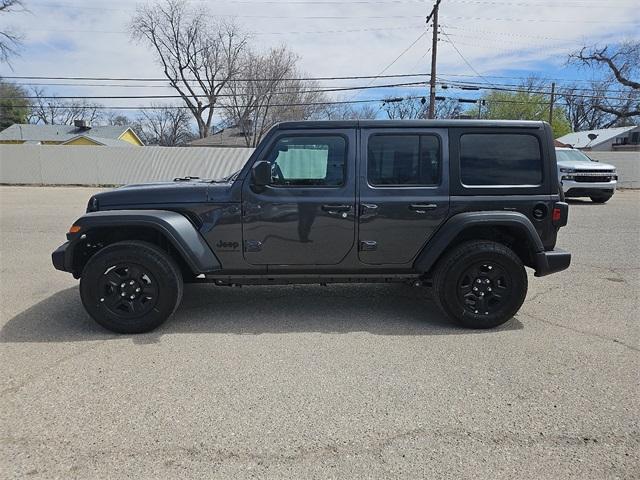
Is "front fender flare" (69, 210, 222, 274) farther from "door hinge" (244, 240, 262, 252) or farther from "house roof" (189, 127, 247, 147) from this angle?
"house roof" (189, 127, 247, 147)

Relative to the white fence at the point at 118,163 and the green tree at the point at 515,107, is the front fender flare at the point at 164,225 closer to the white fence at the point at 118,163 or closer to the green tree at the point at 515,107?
the white fence at the point at 118,163

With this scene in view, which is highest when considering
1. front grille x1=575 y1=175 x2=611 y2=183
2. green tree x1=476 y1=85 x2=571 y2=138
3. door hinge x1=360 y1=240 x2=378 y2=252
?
green tree x1=476 y1=85 x2=571 y2=138

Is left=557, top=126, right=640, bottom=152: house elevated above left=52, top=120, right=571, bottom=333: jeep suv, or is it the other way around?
left=557, top=126, right=640, bottom=152: house

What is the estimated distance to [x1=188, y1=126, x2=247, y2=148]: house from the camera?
45.0m

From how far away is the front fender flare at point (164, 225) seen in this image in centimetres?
374

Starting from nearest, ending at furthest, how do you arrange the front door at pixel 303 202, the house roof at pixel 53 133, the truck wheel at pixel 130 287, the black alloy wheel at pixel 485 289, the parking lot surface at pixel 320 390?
the parking lot surface at pixel 320 390
the truck wheel at pixel 130 287
the front door at pixel 303 202
the black alloy wheel at pixel 485 289
the house roof at pixel 53 133

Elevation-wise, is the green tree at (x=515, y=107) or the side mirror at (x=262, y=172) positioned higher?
the green tree at (x=515, y=107)

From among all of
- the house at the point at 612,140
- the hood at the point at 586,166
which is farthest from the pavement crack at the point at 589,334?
the house at the point at 612,140

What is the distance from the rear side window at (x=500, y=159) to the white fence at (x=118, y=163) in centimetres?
2095

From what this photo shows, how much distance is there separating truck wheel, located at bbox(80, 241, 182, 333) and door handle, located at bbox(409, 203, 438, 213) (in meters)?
2.27

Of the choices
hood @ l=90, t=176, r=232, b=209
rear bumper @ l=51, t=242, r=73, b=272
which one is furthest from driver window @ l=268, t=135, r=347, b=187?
rear bumper @ l=51, t=242, r=73, b=272

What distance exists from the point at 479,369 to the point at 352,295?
1958 millimetres

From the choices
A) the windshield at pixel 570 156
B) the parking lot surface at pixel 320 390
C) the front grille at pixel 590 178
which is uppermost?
the windshield at pixel 570 156

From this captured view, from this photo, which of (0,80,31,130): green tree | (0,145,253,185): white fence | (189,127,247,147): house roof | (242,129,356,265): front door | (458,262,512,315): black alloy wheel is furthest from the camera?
(0,80,31,130): green tree
